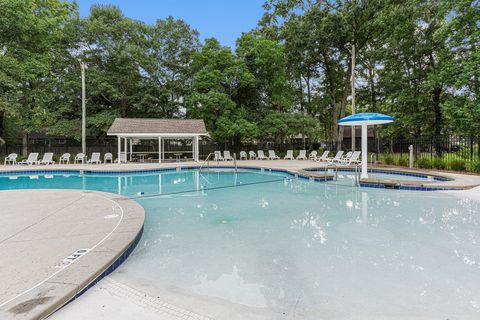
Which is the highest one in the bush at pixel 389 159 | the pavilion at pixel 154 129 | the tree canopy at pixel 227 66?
the tree canopy at pixel 227 66

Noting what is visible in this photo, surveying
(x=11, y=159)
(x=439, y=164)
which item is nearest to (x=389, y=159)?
(x=439, y=164)

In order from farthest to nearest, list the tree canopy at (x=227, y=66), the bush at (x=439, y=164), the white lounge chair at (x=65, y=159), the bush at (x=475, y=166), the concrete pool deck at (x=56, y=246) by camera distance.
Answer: the white lounge chair at (x=65, y=159) → the tree canopy at (x=227, y=66) → the bush at (x=439, y=164) → the bush at (x=475, y=166) → the concrete pool deck at (x=56, y=246)

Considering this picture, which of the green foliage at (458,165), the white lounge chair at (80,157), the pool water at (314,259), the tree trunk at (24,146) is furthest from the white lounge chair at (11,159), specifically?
the green foliage at (458,165)

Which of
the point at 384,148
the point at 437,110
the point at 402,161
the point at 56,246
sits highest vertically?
the point at 437,110

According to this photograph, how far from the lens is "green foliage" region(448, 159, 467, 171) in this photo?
11758 mm

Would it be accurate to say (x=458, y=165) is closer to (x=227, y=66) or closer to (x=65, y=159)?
(x=227, y=66)

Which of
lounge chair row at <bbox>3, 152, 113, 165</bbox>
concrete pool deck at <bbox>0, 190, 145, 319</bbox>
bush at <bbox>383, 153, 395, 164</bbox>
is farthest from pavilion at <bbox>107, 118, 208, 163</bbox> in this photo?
concrete pool deck at <bbox>0, 190, 145, 319</bbox>

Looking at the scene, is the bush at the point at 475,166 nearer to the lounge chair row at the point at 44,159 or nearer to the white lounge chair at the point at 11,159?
the lounge chair row at the point at 44,159

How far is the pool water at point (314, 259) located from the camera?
8.38 ft

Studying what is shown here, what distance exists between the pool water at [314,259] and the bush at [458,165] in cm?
620

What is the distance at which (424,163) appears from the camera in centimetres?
1314

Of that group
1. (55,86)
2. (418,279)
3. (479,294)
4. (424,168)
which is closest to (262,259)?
(418,279)

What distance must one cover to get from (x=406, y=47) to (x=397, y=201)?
13.4 m

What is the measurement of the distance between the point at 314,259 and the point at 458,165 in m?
11.7
